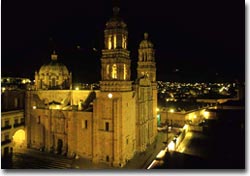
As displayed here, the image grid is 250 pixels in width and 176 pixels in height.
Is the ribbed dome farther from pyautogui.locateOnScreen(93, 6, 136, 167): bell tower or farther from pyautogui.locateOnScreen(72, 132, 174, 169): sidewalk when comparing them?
pyautogui.locateOnScreen(72, 132, 174, 169): sidewalk

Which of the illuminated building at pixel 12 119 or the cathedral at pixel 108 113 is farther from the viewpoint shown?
the illuminated building at pixel 12 119

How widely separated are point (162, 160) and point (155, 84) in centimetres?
1766

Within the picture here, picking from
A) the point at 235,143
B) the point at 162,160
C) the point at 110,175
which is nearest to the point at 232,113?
the point at 235,143

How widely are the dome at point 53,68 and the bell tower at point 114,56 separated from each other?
12806 millimetres

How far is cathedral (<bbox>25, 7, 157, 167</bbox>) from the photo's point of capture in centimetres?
1980

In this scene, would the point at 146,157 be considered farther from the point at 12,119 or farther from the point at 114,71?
the point at 12,119

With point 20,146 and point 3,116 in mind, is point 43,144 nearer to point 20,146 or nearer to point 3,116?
point 20,146

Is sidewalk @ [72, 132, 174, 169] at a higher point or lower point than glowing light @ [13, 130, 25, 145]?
lower

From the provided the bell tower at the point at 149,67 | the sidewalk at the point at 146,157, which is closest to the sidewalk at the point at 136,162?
the sidewalk at the point at 146,157

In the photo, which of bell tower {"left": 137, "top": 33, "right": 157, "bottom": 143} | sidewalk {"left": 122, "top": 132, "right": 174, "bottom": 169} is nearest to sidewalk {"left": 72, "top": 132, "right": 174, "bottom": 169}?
sidewalk {"left": 122, "top": 132, "right": 174, "bottom": 169}

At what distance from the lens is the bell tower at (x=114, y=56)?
1966 centimetres

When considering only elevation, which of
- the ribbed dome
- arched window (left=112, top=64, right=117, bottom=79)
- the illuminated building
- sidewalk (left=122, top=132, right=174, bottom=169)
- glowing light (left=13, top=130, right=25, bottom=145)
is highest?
the ribbed dome

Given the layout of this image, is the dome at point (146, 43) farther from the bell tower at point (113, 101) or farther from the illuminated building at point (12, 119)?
the illuminated building at point (12, 119)

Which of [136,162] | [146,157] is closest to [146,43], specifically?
[146,157]
